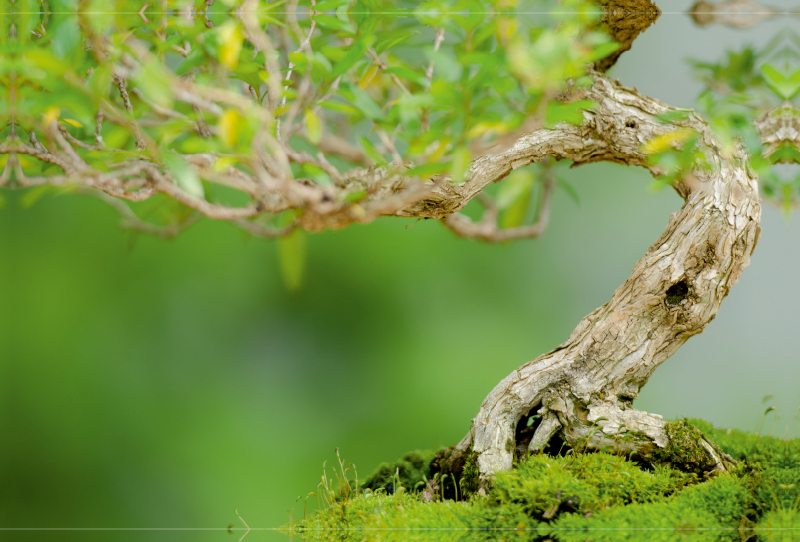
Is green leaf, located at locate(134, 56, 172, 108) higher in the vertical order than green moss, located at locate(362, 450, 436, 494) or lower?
higher

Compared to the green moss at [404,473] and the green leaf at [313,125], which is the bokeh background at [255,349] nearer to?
the green moss at [404,473]

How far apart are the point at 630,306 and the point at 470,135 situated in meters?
0.65

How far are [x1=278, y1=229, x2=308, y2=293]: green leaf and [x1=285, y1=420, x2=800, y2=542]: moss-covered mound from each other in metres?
0.71

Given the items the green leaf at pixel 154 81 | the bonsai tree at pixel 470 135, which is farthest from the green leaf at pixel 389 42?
the green leaf at pixel 154 81

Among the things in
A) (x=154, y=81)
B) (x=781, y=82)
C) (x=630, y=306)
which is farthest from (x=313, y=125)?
(x=781, y=82)

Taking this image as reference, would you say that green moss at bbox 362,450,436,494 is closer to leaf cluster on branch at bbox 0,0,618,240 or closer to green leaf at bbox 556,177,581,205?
leaf cluster on branch at bbox 0,0,618,240

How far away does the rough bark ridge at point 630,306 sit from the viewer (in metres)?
1.08

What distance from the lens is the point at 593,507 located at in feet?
3.10

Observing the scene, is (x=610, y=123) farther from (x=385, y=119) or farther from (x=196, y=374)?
(x=196, y=374)

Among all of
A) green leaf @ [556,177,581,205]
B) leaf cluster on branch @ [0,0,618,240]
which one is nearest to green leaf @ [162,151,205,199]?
leaf cluster on branch @ [0,0,618,240]

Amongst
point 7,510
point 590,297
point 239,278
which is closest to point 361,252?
point 239,278

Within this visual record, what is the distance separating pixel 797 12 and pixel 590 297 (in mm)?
957

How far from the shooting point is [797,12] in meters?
1.34

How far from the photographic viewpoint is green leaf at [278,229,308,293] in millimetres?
1609
